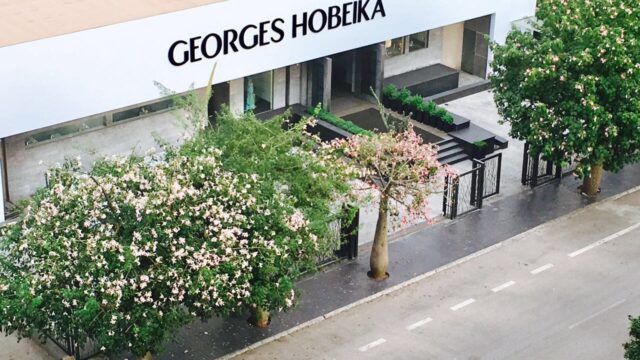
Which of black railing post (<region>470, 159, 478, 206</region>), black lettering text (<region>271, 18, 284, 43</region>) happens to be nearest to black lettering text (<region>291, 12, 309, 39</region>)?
black lettering text (<region>271, 18, 284, 43</region>)

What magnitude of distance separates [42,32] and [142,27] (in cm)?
330

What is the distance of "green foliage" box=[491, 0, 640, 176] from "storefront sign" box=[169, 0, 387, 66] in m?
7.55

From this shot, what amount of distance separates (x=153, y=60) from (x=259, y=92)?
8255 mm

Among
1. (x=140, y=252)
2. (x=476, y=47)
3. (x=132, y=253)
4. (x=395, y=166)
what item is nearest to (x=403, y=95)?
(x=476, y=47)

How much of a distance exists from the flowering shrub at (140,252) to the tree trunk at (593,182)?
16011 millimetres

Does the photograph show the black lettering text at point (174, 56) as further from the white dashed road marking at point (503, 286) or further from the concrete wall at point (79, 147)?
the white dashed road marking at point (503, 286)

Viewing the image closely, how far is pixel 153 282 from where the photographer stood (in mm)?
29141

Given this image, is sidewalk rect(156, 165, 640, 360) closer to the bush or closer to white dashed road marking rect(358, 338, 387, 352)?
white dashed road marking rect(358, 338, 387, 352)

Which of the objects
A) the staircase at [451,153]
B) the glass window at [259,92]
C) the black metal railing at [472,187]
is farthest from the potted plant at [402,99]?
the black metal railing at [472,187]

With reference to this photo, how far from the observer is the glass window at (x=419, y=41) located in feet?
175

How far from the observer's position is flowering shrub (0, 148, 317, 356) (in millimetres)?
28953

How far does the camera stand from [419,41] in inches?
2114

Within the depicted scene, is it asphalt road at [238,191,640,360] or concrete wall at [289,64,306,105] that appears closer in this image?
asphalt road at [238,191,640,360]

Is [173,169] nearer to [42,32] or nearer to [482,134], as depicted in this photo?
[42,32]
